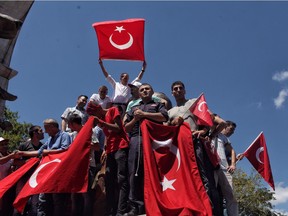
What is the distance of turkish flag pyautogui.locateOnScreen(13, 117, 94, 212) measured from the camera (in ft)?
17.3

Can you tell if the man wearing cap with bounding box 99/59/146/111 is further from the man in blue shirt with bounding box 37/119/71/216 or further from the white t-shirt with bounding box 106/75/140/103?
the man in blue shirt with bounding box 37/119/71/216

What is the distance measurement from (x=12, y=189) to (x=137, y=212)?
237 cm

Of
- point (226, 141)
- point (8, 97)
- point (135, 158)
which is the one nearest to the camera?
point (135, 158)

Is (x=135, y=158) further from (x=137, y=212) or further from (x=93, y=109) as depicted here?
(x=93, y=109)

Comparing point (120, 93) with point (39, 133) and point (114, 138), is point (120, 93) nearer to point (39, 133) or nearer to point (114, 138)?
point (39, 133)

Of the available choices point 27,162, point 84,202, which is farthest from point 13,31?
point 84,202

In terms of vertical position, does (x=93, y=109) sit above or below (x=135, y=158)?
above

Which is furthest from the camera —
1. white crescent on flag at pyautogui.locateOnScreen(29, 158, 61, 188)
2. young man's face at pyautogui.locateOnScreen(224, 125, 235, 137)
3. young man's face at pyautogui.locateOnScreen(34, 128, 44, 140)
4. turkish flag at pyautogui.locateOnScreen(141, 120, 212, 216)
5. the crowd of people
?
young man's face at pyautogui.locateOnScreen(224, 125, 235, 137)

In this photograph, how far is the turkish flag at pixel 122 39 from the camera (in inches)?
328

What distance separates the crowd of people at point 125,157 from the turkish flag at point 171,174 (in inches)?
6.0

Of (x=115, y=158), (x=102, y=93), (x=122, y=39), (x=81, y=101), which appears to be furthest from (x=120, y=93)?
(x=115, y=158)

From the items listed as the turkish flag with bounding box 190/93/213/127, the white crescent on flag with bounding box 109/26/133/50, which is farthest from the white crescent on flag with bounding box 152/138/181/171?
the white crescent on flag with bounding box 109/26/133/50

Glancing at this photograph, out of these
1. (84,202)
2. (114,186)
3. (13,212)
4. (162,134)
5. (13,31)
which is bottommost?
(13,212)

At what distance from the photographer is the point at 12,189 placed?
243 inches
